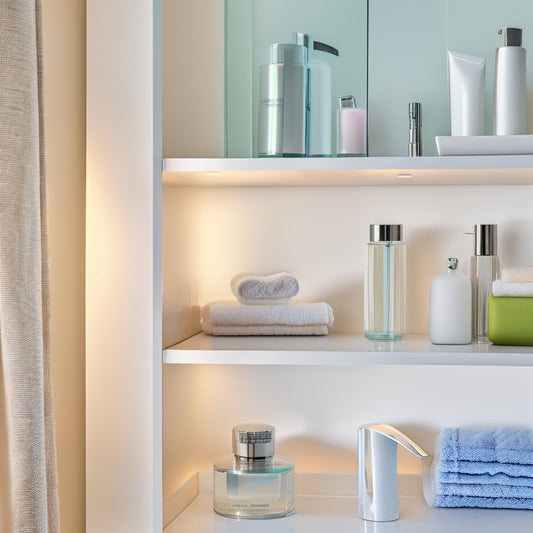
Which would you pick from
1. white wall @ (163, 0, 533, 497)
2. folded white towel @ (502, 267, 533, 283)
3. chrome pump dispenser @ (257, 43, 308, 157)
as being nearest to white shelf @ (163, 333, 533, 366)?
folded white towel @ (502, 267, 533, 283)

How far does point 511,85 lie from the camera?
1322 millimetres

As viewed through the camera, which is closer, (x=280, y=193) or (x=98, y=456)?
(x=98, y=456)

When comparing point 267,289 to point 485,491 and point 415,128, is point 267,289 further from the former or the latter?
point 485,491

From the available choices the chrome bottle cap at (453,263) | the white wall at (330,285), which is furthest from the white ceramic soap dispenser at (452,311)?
the white wall at (330,285)

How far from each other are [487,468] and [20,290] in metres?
0.82

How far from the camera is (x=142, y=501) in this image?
126 centimetres

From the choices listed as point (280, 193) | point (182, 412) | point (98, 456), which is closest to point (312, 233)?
point (280, 193)

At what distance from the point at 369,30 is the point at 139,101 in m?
0.49

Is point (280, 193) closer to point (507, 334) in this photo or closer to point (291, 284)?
point (291, 284)

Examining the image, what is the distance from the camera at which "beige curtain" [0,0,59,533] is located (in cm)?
101

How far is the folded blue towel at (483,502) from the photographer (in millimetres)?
1362

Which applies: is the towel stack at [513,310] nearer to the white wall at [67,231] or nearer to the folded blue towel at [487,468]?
the folded blue towel at [487,468]

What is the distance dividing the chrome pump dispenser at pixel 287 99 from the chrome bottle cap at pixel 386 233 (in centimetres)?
18

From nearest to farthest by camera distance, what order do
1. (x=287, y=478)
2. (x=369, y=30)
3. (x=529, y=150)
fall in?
1. (x=529, y=150)
2. (x=287, y=478)
3. (x=369, y=30)
